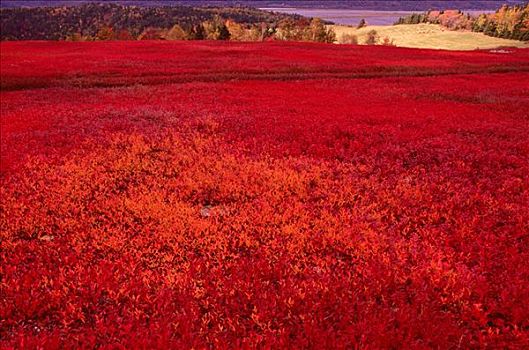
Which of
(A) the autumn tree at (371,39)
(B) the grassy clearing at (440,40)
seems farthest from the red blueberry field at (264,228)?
(A) the autumn tree at (371,39)

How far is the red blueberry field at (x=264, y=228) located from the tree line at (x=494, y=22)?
111 metres

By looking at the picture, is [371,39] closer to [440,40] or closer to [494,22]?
[440,40]

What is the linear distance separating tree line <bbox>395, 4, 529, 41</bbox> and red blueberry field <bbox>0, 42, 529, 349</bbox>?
111 m

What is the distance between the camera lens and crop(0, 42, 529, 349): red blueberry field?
562 cm

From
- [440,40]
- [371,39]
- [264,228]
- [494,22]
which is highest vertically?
[494,22]

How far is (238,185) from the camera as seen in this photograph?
1018 cm

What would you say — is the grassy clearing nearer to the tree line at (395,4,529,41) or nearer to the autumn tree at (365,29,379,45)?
the tree line at (395,4,529,41)

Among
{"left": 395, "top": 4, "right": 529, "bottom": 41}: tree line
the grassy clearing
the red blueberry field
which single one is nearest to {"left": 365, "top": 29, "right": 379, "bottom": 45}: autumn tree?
the grassy clearing

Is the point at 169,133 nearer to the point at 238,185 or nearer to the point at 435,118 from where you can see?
the point at 238,185

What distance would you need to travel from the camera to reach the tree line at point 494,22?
10738 cm

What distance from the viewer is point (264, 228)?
27.0 ft

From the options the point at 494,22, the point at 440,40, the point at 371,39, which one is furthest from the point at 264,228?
the point at 494,22

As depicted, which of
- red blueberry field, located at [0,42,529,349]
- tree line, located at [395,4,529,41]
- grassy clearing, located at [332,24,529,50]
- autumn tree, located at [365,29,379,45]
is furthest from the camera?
autumn tree, located at [365,29,379,45]

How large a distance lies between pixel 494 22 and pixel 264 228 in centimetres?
13909
